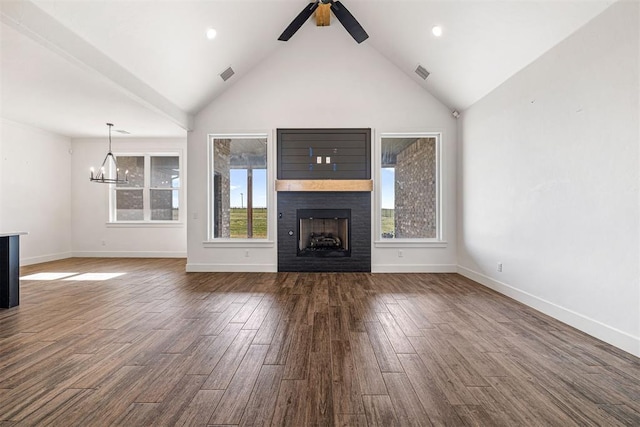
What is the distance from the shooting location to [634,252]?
2424 millimetres

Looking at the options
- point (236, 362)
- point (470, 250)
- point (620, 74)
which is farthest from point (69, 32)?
point (470, 250)

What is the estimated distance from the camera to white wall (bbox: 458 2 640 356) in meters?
2.48

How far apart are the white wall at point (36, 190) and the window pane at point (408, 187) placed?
7.15 m

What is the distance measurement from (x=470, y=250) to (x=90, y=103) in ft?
21.1

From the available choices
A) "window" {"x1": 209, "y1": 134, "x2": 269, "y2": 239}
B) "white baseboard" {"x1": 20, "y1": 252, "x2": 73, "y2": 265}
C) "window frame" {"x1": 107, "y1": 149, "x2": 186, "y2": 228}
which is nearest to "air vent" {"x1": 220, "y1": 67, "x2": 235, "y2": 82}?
"window" {"x1": 209, "y1": 134, "x2": 269, "y2": 239}

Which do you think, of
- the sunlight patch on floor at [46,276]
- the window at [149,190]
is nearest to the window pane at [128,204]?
the window at [149,190]

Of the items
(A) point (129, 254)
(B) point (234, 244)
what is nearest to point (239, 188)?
(B) point (234, 244)

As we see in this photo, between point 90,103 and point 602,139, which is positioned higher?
point 90,103

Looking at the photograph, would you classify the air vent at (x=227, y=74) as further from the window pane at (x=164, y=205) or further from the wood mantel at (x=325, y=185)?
the window pane at (x=164, y=205)

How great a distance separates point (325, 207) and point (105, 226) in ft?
17.9

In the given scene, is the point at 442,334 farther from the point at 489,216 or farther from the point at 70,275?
the point at 70,275

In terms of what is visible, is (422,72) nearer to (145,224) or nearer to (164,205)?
(164,205)

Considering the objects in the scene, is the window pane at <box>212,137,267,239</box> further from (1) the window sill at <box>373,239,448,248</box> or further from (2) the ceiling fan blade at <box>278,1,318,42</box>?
(1) the window sill at <box>373,239,448,248</box>

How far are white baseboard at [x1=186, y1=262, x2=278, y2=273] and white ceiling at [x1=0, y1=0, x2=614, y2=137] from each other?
2.54m
